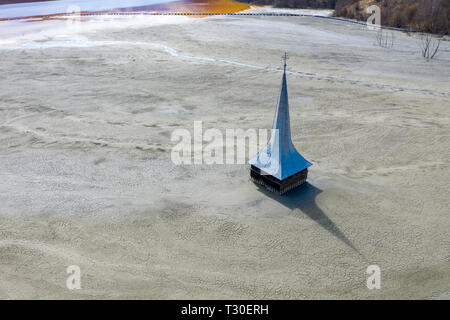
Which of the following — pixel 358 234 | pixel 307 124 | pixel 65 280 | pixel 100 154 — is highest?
pixel 307 124

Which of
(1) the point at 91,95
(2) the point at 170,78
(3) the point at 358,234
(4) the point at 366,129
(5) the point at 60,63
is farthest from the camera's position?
(5) the point at 60,63

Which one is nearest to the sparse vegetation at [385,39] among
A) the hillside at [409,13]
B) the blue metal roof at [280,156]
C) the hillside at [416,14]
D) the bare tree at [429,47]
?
the bare tree at [429,47]

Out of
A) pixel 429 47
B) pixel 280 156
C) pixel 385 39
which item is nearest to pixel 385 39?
pixel 385 39

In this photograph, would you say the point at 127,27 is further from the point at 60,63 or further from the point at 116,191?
the point at 116,191

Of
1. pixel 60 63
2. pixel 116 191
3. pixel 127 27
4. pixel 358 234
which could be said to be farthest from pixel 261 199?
pixel 127 27

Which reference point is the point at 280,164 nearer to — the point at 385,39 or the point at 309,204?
the point at 309,204

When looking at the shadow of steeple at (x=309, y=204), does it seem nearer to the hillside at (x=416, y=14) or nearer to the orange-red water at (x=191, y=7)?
the hillside at (x=416, y=14)

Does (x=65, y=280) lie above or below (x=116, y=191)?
below
